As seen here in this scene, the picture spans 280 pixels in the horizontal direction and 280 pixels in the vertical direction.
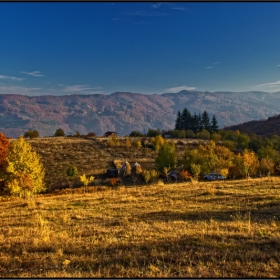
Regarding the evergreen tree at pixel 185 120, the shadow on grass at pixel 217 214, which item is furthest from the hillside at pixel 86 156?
the evergreen tree at pixel 185 120

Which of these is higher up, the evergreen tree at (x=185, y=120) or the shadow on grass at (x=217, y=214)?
the evergreen tree at (x=185, y=120)

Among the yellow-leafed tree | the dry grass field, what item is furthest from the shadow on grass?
the yellow-leafed tree

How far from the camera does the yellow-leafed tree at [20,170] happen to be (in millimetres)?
30125

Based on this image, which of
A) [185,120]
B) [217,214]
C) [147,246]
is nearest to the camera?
[147,246]

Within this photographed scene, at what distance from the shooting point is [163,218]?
1403cm

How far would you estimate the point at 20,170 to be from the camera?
3150cm

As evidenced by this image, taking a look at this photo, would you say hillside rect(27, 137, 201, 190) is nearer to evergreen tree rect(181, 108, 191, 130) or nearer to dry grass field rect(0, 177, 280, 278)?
evergreen tree rect(181, 108, 191, 130)

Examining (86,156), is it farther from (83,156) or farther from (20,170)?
(20,170)

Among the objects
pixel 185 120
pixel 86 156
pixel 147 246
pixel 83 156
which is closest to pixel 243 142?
pixel 185 120

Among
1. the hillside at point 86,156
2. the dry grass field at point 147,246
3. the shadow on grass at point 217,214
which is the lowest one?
the hillside at point 86,156

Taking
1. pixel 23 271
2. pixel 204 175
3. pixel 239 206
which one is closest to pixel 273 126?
pixel 204 175

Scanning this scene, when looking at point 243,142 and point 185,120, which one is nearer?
point 243,142

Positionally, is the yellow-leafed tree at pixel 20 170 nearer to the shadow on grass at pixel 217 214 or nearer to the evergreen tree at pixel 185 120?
the shadow on grass at pixel 217 214

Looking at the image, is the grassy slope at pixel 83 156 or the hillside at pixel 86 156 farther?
the grassy slope at pixel 83 156
